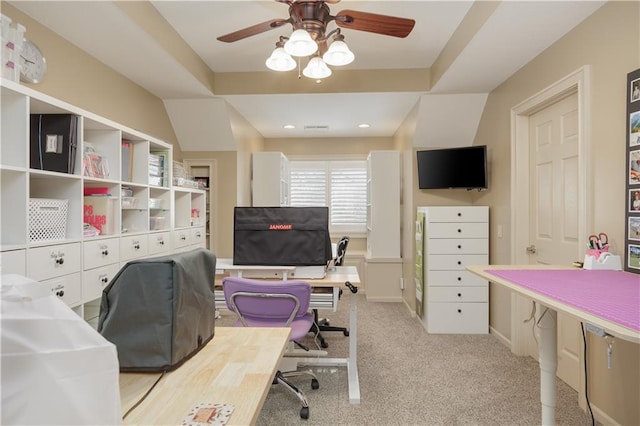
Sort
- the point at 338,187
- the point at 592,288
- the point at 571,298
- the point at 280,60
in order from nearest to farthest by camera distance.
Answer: the point at 571,298
the point at 592,288
the point at 280,60
the point at 338,187

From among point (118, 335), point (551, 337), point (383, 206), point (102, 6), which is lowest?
point (551, 337)

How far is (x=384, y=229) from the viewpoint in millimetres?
4613

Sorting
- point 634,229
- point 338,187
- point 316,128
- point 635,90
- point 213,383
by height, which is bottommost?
point 213,383

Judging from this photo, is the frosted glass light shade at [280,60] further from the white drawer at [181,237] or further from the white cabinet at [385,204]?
the white cabinet at [385,204]

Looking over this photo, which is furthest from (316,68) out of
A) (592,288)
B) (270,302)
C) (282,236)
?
(592,288)

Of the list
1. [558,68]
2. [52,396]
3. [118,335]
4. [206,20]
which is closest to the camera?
[52,396]

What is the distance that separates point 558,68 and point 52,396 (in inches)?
123

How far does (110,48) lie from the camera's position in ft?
8.14

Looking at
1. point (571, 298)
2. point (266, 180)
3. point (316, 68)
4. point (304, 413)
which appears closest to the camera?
point (571, 298)

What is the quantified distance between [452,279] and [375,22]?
2612 millimetres

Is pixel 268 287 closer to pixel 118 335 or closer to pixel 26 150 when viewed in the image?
pixel 118 335

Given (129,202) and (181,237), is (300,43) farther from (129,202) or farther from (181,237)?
(181,237)

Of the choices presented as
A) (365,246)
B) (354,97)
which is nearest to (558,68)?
(354,97)

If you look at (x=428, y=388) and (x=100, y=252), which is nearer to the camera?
(x=100, y=252)
